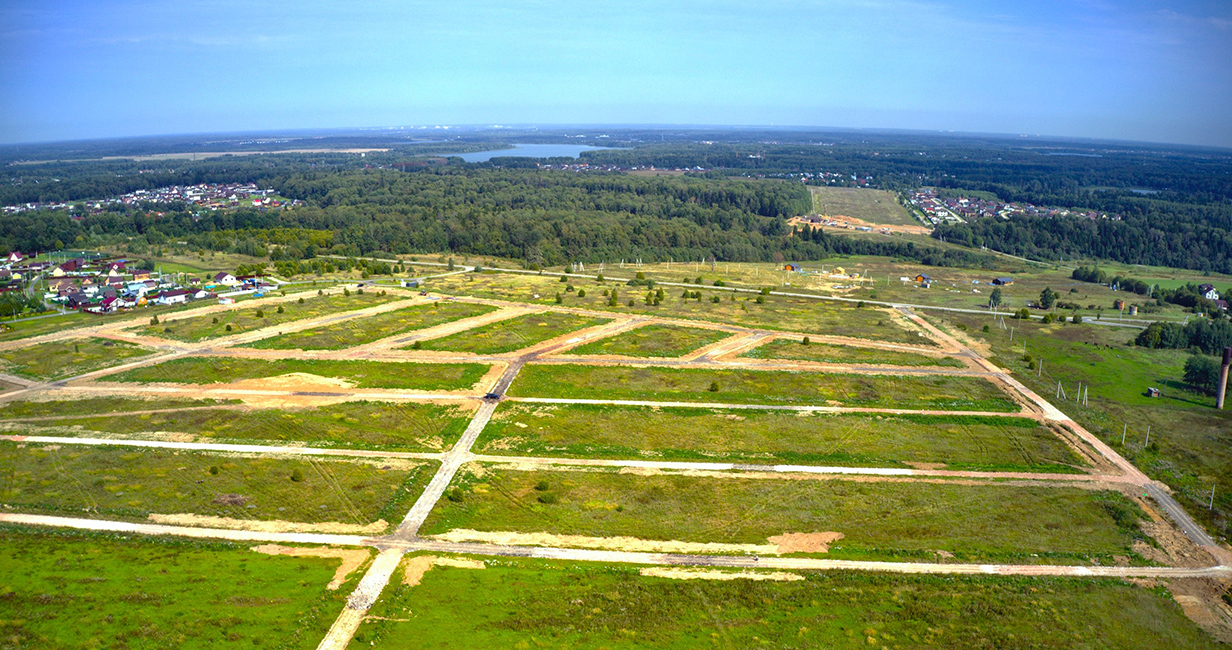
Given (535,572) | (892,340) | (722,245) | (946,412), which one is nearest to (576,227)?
(722,245)

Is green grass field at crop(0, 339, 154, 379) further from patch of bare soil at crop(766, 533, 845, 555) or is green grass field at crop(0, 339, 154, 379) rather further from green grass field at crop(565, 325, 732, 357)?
patch of bare soil at crop(766, 533, 845, 555)

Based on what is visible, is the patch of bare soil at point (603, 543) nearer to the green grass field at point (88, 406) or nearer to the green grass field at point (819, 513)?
the green grass field at point (819, 513)

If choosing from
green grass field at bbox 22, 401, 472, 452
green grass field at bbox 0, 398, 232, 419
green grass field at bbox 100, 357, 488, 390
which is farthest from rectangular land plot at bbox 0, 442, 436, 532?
green grass field at bbox 100, 357, 488, 390

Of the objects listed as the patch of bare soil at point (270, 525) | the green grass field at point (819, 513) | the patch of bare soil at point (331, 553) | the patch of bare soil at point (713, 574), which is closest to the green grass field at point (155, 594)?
the patch of bare soil at point (331, 553)

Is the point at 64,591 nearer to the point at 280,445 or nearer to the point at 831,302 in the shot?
the point at 280,445

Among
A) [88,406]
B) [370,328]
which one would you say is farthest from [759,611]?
[370,328]

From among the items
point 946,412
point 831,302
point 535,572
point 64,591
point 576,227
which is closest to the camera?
point 64,591
